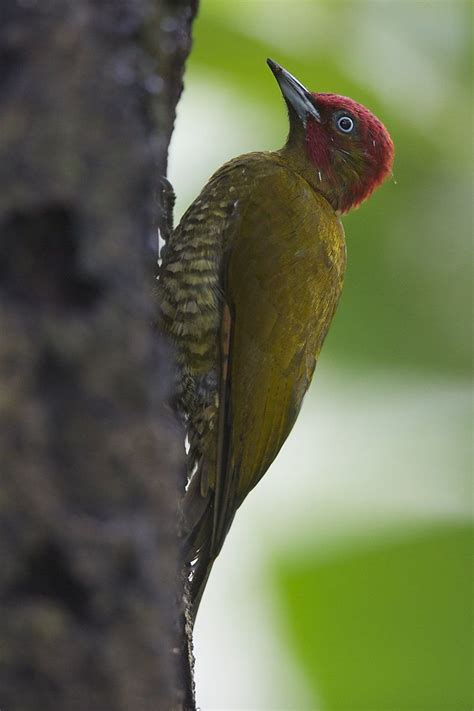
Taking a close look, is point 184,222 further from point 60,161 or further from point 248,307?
point 60,161

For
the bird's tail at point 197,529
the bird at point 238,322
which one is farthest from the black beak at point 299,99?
the bird's tail at point 197,529

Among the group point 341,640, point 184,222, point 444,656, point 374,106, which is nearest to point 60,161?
point 184,222

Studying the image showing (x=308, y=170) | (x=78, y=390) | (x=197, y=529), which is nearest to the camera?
(x=78, y=390)

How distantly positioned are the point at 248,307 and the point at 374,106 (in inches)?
66.8

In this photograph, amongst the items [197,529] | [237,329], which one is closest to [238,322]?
[237,329]

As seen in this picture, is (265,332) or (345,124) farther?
(345,124)

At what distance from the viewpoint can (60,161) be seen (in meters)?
1.55

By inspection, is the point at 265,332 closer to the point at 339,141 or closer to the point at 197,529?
the point at 197,529

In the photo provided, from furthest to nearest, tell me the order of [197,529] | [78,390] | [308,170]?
[308,170], [197,529], [78,390]

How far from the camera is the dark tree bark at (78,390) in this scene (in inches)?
56.6

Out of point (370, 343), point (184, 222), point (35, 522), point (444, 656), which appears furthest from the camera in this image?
point (370, 343)

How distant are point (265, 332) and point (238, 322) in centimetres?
9

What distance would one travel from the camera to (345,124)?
3.98 meters

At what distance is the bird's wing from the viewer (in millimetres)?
3295
